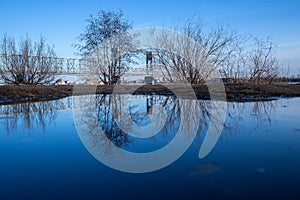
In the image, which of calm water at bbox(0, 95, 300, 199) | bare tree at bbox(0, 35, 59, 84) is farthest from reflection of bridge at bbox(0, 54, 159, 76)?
calm water at bbox(0, 95, 300, 199)

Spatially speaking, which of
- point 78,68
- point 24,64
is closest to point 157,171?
point 24,64

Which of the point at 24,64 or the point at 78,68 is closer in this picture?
the point at 24,64

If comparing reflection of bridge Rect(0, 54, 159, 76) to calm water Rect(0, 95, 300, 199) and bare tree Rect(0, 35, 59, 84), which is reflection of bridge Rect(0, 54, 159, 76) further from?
calm water Rect(0, 95, 300, 199)

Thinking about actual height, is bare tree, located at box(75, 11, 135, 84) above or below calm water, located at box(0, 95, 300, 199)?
above

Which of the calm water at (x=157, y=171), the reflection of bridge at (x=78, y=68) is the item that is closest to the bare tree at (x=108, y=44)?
the reflection of bridge at (x=78, y=68)

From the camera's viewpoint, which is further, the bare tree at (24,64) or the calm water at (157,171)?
the bare tree at (24,64)

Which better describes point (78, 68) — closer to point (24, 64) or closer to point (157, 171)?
point (24, 64)

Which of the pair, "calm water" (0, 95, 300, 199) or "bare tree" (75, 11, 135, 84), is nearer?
"calm water" (0, 95, 300, 199)

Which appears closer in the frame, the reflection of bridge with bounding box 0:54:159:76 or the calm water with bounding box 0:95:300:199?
the calm water with bounding box 0:95:300:199

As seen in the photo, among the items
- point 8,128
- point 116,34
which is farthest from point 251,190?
point 116,34

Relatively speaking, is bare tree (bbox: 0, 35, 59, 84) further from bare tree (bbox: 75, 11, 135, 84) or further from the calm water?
the calm water

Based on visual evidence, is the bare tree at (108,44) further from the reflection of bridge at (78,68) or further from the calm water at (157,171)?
the calm water at (157,171)

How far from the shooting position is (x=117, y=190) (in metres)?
1.20

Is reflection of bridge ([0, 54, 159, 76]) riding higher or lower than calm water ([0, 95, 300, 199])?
higher
